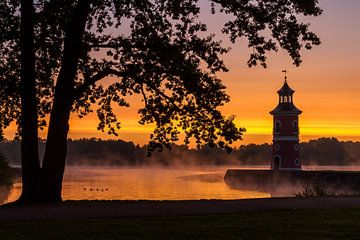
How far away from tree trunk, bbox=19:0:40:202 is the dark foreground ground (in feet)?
10.5

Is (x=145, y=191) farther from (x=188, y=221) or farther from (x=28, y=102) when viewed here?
(x=188, y=221)

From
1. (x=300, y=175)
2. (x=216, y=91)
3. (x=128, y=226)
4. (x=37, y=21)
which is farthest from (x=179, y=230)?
(x=300, y=175)

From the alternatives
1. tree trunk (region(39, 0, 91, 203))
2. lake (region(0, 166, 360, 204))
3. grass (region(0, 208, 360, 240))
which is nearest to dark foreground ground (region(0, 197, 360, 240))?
grass (region(0, 208, 360, 240))

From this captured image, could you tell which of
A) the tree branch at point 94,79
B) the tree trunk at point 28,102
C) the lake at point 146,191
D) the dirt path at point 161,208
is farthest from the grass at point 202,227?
the lake at point 146,191

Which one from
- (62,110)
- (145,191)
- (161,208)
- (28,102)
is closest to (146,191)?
(145,191)

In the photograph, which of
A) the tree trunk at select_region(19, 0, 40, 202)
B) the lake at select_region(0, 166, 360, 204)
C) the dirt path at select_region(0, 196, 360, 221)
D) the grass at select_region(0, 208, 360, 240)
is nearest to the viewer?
the grass at select_region(0, 208, 360, 240)

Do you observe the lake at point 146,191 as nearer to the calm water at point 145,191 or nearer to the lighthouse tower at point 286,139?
the calm water at point 145,191

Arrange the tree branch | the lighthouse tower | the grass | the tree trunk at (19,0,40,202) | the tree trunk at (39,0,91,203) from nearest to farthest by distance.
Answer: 1. the grass
2. the tree trunk at (19,0,40,202)
3. the tree trunk at (39,0,91,203)
4. the tree branch
5. the lighthouse tower

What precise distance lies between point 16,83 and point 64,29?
3274mm

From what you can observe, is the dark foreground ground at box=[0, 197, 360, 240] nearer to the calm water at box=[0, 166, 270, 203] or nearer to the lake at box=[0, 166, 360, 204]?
the lake at box=[0, 166, 360, 204]

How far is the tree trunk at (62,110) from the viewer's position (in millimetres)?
23094

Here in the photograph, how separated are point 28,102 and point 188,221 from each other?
33.7 feet

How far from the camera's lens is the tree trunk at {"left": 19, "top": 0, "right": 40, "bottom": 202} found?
22.8 metres

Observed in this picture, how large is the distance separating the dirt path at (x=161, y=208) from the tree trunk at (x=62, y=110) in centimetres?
277
